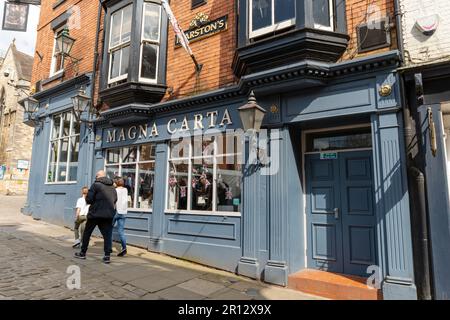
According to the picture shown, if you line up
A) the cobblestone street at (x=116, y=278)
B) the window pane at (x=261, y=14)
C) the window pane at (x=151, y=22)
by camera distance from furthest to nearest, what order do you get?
the window pane at (x=151, y=22) < the window pane at (x=261, y=14) < the cobblestone street at (x=116, y=278)

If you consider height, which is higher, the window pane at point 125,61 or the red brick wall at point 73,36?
the red brick wall at point 73,36

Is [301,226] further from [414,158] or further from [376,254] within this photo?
[414,158]

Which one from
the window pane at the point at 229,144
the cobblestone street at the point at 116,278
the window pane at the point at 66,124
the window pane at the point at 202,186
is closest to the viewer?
the cobblestone street at the point at 116,278

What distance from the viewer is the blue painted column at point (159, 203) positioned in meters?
7.73

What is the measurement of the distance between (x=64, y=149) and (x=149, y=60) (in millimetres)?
5548

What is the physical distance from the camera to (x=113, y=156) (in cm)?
961

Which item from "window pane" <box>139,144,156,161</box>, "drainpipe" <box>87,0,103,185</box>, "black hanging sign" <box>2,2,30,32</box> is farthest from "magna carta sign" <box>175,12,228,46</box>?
"black hanging sign" <box>2,2,30,32</box>

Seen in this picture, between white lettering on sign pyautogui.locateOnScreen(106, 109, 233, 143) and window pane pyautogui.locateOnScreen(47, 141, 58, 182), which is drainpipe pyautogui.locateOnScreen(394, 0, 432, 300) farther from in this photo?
window pane pyautogui.locateOnScreen(47, 141, 58, 182)

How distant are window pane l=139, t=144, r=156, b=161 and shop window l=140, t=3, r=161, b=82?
183 centimetres

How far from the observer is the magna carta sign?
7.34m

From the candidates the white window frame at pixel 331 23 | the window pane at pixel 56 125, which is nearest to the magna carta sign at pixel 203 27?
the white window frame at pixel 331 23

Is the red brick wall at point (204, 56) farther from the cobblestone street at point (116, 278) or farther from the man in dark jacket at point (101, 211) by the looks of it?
the cobblestone street at point (116, 278)

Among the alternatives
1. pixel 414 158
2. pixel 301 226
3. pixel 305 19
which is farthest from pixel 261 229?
pixel 305 19

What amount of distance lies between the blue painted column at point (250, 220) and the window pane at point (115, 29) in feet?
19.3
